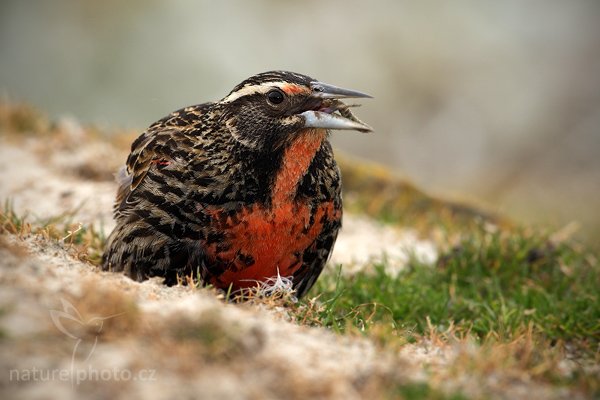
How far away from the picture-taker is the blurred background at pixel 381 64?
19.2 m

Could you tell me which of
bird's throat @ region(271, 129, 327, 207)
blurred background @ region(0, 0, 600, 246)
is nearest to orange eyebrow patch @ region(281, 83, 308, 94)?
bird's throat @ region(271, 129, 327, 207)

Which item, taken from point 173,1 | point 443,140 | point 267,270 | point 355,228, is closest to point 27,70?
point 173,1

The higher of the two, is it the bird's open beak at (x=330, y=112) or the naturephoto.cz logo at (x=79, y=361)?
the bird's open beak at (x=330, y=112)

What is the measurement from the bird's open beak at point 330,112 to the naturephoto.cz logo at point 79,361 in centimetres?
209

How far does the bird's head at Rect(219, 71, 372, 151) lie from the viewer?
522 cm

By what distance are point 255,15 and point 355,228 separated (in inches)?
530

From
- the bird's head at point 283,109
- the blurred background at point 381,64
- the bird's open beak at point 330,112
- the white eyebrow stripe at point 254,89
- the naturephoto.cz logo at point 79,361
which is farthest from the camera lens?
the blurred background at point 381,64

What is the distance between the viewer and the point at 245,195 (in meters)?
5.21

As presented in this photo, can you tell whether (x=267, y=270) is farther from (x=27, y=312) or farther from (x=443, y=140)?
(x=443, y=140)

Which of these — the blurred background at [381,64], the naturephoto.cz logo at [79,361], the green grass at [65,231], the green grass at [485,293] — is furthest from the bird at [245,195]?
the blurred background at [381,64]

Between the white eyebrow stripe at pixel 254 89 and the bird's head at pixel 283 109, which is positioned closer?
the bird's head at pixel 283 109

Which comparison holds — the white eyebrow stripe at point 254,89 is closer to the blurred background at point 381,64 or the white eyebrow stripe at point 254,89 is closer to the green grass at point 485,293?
the green grass at point 485,293

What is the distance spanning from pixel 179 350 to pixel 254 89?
2.49 metres

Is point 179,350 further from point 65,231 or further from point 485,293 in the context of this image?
point 485,293
